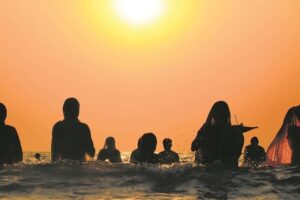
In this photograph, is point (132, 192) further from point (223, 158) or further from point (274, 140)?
point (274, 140)

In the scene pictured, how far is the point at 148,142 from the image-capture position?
13.5m

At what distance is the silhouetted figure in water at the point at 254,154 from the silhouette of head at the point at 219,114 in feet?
16.5

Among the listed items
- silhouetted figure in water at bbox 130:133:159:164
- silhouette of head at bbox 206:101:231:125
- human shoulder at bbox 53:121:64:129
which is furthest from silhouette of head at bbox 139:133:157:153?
human shoulder at bbox 53:121:64:129

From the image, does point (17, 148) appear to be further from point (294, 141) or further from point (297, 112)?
point (297, 112)

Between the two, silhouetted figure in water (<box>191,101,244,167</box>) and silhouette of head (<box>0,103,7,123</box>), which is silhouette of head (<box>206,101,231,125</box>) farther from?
silhouette of head (<box>0,103,7,123</box>)

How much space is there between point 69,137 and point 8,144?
1309 mm

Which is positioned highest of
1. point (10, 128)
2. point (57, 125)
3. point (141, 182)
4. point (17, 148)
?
point (57, 125)

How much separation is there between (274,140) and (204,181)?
13.6ft

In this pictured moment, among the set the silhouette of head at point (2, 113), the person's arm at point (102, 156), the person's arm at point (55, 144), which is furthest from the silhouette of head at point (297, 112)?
the silhouette of head at point (2, 113)

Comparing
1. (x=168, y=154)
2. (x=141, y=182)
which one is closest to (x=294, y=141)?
(x=141, y=182)

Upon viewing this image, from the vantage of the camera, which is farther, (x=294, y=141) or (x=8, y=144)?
(x=294, y=141)

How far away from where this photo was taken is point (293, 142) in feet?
44.8

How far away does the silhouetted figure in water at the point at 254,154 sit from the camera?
17484 mm

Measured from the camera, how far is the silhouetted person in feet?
41.6
